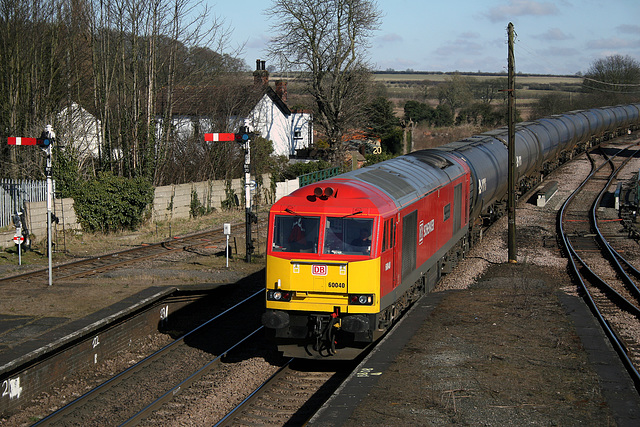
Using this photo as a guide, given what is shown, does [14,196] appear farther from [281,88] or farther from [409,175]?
[281,88]

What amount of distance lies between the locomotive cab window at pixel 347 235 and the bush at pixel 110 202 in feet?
54.2

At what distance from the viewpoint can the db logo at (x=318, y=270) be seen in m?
10.3

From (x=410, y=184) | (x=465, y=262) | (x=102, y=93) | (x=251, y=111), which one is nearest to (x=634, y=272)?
(x=465, y=262)

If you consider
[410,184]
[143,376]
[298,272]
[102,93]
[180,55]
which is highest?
[180,55]

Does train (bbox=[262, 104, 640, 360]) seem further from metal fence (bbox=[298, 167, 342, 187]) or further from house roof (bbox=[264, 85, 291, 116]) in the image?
house roof (bbox=[264, 85, 291, 116])

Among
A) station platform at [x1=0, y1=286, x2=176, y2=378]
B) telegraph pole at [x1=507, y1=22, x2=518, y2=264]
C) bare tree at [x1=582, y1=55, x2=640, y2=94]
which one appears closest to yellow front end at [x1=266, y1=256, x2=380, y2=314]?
station platform at [x1=0, y1=286, x2=176, y2=378]

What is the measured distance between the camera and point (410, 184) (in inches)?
518

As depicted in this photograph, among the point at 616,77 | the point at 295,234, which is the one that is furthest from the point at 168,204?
the point at 616,77

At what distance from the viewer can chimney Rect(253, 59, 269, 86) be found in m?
45.9

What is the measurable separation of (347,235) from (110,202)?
55.0 ft

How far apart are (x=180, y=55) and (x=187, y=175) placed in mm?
6232

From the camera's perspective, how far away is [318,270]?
10.3 meters

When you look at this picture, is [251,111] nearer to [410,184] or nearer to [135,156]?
[135,156]

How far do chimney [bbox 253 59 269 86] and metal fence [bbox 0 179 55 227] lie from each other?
23077mm
